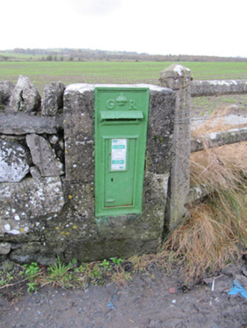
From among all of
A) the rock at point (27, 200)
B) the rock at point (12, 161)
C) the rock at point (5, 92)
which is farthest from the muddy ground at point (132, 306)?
the rock at point (5, 92)

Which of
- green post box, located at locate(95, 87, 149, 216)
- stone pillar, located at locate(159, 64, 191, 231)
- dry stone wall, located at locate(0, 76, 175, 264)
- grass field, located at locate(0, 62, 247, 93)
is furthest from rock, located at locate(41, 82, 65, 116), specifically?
grass field, located at locate(0, 62, 247, 93)

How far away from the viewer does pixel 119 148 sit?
194 cm

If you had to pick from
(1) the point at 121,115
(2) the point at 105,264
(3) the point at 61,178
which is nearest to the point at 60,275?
(2) the point at 105,264

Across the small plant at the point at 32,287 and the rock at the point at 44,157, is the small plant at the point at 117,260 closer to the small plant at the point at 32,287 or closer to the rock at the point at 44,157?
the small plant at the point at 32,287

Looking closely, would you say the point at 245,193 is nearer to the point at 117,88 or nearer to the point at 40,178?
the point at 117,88

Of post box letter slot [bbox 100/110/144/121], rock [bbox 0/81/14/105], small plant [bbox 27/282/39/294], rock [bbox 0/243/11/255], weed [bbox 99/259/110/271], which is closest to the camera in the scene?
post box letter slot [bbox 100/110/144/121]

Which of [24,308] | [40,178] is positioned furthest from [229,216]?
[24,308]

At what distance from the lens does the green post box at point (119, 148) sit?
71.3 inches

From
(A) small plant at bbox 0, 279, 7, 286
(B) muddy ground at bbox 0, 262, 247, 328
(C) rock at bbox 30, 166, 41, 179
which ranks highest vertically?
(C) rock at bbox 30, 166, 41, 179

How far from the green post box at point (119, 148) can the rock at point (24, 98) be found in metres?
0.51

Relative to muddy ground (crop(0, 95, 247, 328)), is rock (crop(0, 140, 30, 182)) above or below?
above

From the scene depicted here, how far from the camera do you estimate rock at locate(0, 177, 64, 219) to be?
1.96 meters

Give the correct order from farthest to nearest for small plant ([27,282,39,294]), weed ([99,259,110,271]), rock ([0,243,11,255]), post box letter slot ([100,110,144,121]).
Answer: weed ([99,259,110,271]) < rock ([0,243,11,255]) < small plant ([27,282,39,294]) < post box letter slot ([100,110,144,121])

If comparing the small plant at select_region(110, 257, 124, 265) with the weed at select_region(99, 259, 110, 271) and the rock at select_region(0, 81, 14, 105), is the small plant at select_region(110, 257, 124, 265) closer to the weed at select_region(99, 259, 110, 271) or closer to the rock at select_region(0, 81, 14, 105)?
the weed at select_region(99, 259, 110, 271)
